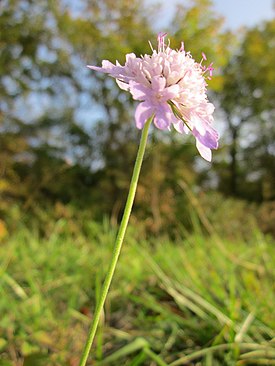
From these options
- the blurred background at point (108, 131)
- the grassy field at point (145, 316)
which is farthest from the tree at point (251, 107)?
the grassy field at point (145, 316)

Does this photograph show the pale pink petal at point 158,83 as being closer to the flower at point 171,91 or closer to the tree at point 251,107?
the flower at point 171,91

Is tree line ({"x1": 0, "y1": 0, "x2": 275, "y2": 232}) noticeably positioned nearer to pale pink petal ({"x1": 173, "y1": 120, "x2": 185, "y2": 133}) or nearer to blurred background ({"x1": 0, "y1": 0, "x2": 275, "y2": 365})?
blurred background ({"x1": 0, "y1": 0, "x2": 275, "y2": 365})

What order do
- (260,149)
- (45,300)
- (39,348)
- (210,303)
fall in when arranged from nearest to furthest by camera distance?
1. (39,348)
2. (210,303)
3. (45,300)
4. (260,149)

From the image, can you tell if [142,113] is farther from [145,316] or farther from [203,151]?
[145,316]

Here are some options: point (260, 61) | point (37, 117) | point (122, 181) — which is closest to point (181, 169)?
point (122, 181)

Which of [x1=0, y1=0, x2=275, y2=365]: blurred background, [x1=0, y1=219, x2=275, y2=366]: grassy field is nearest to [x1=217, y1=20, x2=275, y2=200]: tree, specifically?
[x1=0, y1=0, x2=275, y2=365]: blurred background

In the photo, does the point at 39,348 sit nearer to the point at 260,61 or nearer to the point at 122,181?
the point at 122,181

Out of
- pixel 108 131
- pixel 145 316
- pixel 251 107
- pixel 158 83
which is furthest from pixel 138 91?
pixel 251 107
